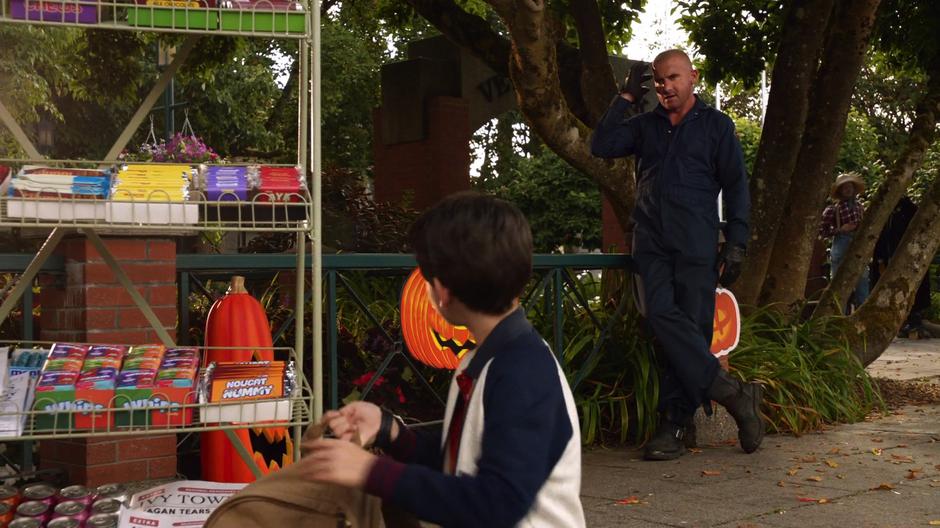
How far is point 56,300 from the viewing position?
4484 millimetres

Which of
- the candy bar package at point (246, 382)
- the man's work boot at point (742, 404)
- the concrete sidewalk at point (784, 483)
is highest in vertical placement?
the candy bar package at point (246, 382)

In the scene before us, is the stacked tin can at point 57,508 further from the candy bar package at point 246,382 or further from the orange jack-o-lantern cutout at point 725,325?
the orange jack-o-lantern cutout at point 725,325

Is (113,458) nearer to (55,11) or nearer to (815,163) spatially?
(55,11)

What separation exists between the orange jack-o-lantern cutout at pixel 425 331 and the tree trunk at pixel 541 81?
1479 mm

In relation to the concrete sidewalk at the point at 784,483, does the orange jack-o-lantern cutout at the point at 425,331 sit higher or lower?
higher

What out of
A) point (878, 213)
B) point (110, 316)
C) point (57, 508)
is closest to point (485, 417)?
point (57, 508)

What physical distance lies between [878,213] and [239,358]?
5976 millimetres

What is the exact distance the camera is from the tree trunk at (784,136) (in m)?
7.92

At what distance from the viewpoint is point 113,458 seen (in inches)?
171

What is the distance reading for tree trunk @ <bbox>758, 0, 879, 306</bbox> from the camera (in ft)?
27.0

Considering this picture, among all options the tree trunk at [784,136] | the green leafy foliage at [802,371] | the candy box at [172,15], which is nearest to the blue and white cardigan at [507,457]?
the candy box at [172,15]

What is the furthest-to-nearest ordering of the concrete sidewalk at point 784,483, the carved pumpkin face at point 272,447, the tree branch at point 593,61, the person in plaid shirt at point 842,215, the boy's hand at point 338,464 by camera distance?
1. the person in plaid shirt at point 842,215
2. the tree branch at point 593,61
3. the concrete sidewalk at point 784,483
4. the carved pumpkin face at point 272,447
5. the boy's hand at point 338,464

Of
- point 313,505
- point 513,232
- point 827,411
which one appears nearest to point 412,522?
point 313,505

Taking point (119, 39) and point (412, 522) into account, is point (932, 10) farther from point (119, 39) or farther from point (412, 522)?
point (412, 522)
